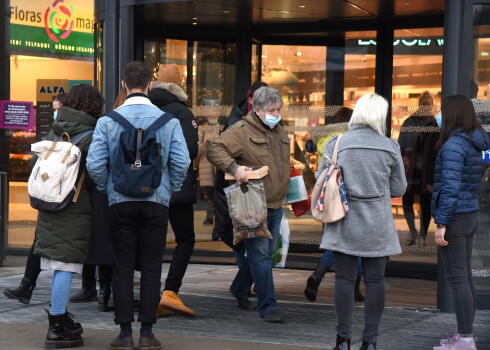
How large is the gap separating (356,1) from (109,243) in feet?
11.6

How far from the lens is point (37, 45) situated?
35.1 ft

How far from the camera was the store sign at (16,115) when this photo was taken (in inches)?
419

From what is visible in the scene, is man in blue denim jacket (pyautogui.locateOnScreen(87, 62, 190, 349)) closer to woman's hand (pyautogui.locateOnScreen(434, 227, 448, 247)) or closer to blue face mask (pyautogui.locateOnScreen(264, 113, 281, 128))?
blue face mask (pyautogui.locateOnScreen(264, 113, 281, 128))

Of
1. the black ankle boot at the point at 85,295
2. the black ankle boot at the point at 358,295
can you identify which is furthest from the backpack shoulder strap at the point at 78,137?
the black ankle boot at the point at 358,295

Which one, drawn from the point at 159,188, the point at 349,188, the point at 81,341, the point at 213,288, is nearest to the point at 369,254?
the point at 349,188

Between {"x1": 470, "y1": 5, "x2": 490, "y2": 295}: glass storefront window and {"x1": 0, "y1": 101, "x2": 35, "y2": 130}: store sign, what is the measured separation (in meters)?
5.45

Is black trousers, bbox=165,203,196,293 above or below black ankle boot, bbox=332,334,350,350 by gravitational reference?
above

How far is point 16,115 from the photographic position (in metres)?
10.7

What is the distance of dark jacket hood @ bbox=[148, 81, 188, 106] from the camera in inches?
277

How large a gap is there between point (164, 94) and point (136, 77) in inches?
42.7

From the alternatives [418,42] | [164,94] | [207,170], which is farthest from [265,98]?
[207,170]

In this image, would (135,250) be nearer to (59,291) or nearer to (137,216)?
(137,216)

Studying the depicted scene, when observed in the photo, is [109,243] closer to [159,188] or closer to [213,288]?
[159,188]

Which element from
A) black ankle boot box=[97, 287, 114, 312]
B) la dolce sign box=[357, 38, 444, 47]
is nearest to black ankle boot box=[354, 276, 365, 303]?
black ankle boot box=[97, 287, 114, 312]
